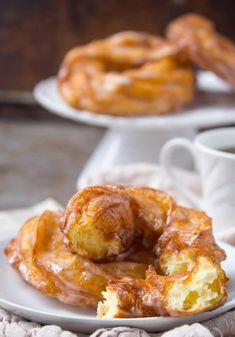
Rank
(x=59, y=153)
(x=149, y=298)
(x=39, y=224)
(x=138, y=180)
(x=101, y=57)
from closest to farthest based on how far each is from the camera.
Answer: (x=149, y=298) < (x=39, y=224) < (x=138, y=180) < (x=101, y=57) < (x=59, y=153)

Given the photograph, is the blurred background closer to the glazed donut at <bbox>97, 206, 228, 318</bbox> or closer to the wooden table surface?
the wooden table surface

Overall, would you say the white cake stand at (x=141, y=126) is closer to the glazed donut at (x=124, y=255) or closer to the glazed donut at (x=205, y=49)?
the glazed donut at (x=205, y=49)

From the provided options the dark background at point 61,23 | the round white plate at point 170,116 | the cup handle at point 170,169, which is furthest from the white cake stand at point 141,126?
the dark background at point 61,23

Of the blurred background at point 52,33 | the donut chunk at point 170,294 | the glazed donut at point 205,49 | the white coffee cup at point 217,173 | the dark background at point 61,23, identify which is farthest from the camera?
the dark background at point 61,23

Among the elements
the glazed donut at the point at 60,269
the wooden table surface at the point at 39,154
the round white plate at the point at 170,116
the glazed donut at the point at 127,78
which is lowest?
the wooden table surface at the point at 39,154

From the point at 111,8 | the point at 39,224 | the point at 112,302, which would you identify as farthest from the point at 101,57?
the point at 112,302

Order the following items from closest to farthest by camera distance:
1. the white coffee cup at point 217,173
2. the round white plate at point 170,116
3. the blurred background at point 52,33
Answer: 1. the white coffee cup at point 217,173
2. the round white plate at point 170,116
3. the blurred background at point 52,33

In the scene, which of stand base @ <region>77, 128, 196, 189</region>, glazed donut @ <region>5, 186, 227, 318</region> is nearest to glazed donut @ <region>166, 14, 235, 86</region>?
stand base @ <region>77, 128, 196, 189</region>

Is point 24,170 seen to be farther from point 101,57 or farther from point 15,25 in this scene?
point 15,25
